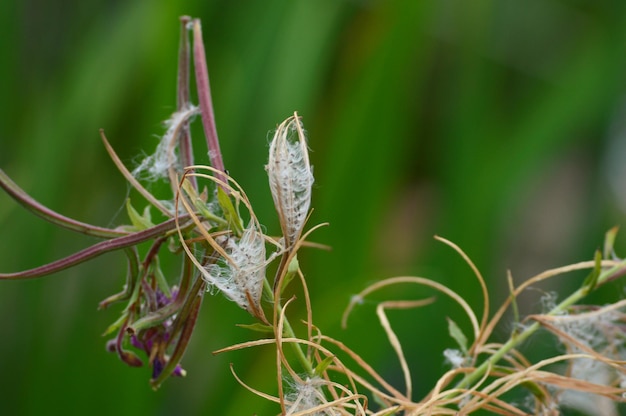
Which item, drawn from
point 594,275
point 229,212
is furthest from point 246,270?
point 594,275

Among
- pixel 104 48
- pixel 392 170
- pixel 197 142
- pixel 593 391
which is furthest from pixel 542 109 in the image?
pixel 593 391

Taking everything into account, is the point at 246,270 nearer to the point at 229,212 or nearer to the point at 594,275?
the point at 229,212

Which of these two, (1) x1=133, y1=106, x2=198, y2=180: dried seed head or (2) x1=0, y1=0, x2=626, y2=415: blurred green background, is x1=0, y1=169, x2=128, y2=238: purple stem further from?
(2) x1=0, y1=0, x2=626, y2=415: blurred green background

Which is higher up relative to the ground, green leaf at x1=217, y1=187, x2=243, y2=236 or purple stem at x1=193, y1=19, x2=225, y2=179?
purple stem at x1=193, y1=19, x2=225, y2=179

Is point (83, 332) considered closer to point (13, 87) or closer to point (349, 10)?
point (13, 87)

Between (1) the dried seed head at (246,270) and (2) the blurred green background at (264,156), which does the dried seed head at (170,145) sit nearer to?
(1) the dried seed head at (246,270)

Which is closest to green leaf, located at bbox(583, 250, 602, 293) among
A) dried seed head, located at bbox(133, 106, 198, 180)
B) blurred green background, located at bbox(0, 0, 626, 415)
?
dried seed head, located at bbox(133, 106, 198, 180)

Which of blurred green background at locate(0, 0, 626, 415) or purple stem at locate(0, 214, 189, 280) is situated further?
blurred green background at locate(0, 0, 626, 415)
